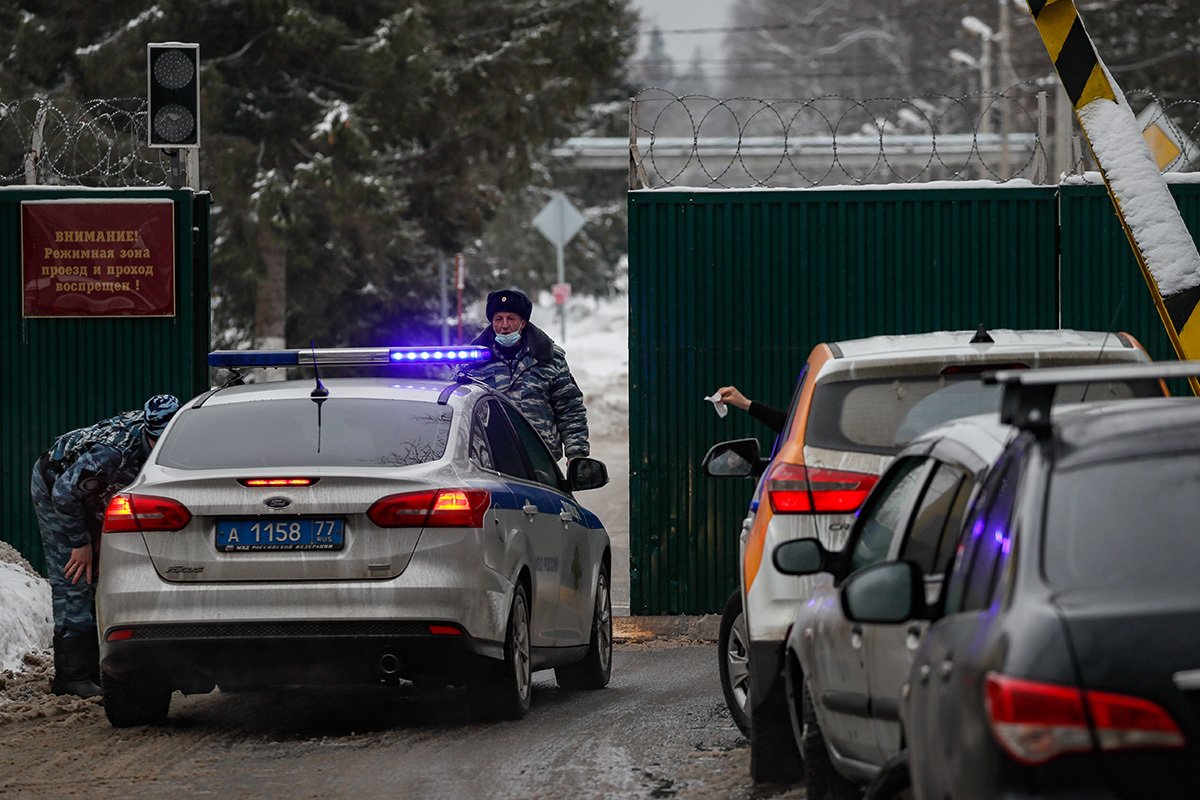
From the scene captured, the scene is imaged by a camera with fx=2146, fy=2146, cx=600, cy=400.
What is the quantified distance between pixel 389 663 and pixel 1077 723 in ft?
16.5

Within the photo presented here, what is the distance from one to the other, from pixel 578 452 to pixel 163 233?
Answer: 3.07m

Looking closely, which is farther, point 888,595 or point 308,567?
point 308,567

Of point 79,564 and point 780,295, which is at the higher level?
point 780,295

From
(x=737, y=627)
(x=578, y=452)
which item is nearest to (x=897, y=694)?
(x=737, y=627)

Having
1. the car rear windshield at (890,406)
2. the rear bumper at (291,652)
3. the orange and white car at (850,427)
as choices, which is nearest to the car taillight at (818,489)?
the orange and white car at (850,427)

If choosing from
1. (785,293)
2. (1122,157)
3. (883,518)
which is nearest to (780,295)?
(785,293)

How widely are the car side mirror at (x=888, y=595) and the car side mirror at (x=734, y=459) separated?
4221 mm

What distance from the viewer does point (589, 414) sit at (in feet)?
134

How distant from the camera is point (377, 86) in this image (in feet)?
107

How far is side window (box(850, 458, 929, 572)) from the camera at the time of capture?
5.81 meters

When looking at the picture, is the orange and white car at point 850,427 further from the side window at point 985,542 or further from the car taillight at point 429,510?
the side window at point 985,542

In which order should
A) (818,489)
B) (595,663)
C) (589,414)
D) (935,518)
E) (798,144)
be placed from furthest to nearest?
(798,144) < (589,414) < (595,663) < (818,489) < (935,518)

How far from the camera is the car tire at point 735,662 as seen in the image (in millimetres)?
8555

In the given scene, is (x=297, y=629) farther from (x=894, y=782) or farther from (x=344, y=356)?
(x=894, y=782)
